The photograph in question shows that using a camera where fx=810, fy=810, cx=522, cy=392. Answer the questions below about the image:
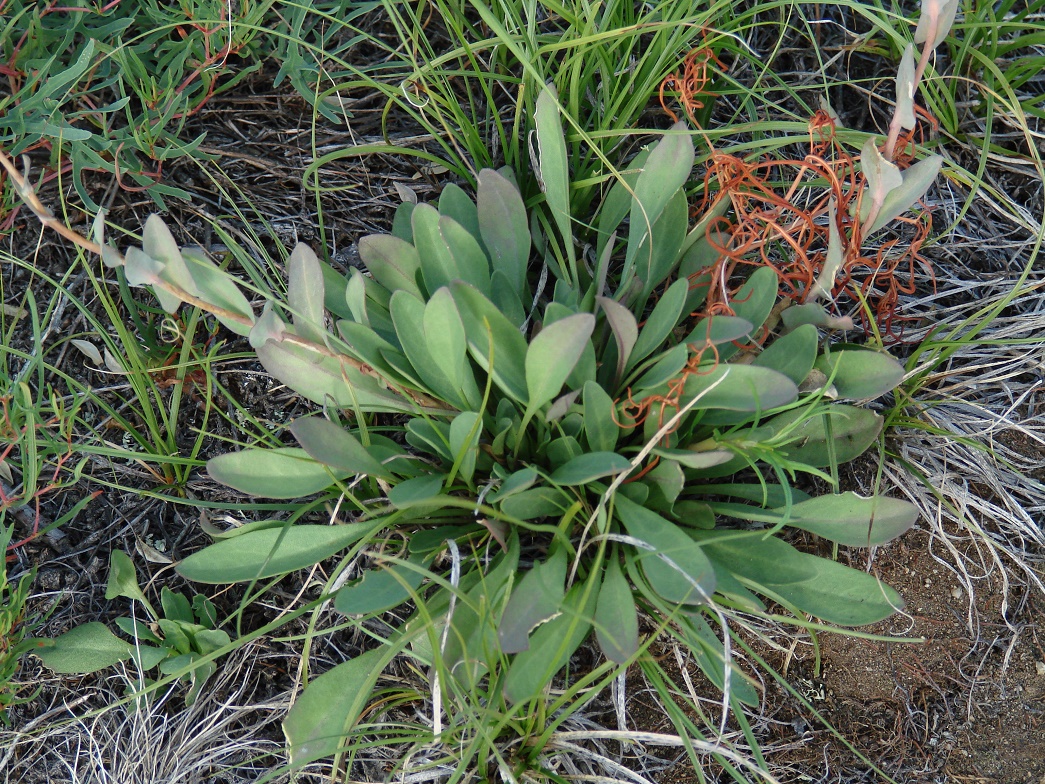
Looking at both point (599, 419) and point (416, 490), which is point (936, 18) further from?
point (416, 490)

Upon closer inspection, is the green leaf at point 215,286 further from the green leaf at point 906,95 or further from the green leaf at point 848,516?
the green leaf at point 906,95

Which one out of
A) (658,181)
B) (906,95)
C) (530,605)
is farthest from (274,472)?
(906,95)

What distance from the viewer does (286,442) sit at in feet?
5.49

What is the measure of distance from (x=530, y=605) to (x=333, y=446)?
41 cm

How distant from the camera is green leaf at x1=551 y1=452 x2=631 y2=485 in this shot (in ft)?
4.07

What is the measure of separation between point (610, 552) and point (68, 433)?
1.01m

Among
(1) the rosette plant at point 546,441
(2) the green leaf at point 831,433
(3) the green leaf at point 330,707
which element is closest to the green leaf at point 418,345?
(1) the rosette plant at point 546,441

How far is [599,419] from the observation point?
52.0 inches

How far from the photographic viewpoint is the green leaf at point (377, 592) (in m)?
1.27

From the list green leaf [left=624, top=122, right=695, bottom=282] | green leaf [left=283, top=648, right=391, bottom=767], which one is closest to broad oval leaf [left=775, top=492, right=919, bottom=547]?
green leaf [left=624, top=122, right=695, bottom=282]

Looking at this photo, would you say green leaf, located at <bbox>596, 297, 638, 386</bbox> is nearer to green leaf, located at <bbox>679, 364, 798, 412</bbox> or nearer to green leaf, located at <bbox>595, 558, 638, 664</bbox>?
green leaf, located at <bbox>679, 364, 798, 412</bbox>

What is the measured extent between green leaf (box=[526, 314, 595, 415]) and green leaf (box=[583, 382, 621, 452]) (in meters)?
0.06

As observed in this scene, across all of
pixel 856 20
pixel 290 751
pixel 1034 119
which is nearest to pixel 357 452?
pixel 290 751

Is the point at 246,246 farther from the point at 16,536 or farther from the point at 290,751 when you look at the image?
the point at 290,751
